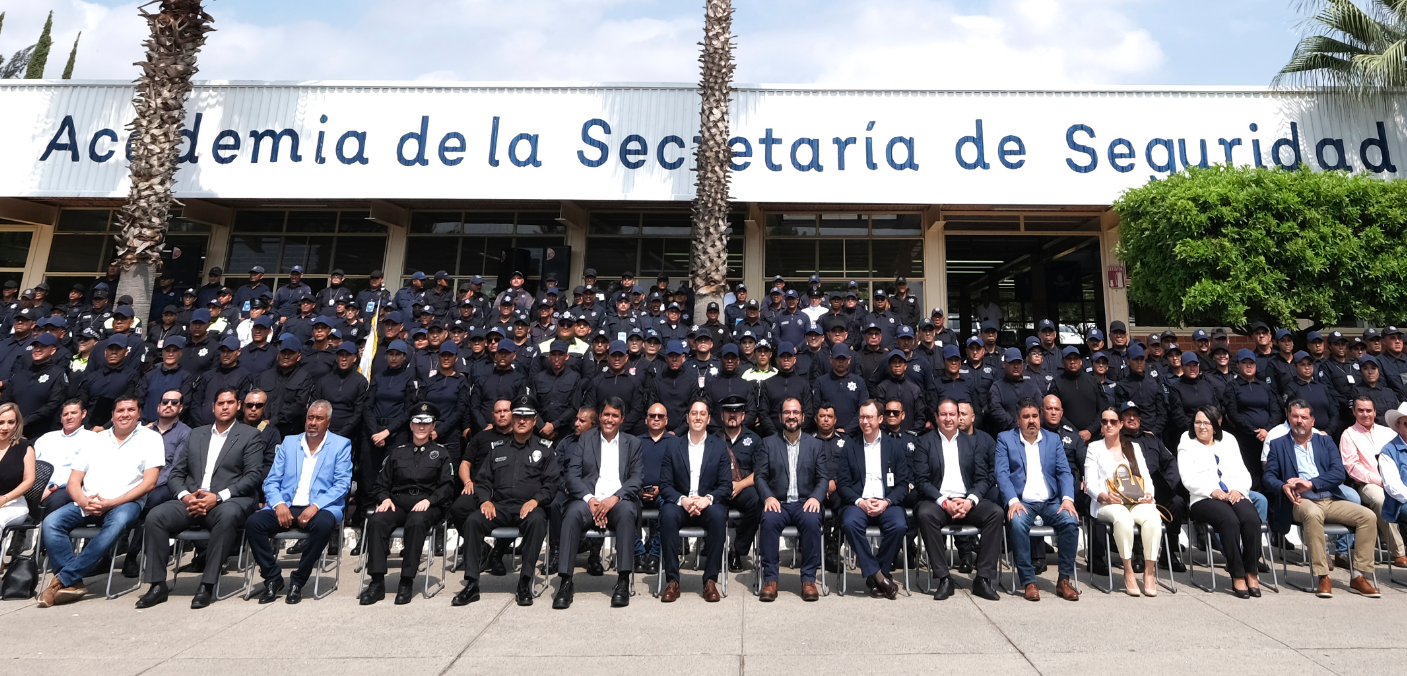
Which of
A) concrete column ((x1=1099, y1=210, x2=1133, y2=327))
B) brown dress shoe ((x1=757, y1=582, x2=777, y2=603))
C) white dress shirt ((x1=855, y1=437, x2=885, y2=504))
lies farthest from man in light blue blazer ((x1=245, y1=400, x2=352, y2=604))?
concrete column ((x1=1099, y1=210, x2=1133, y2=327))

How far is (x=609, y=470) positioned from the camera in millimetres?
6160

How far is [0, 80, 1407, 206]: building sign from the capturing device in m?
12.6

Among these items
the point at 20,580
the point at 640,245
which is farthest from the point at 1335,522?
the point at 640,245

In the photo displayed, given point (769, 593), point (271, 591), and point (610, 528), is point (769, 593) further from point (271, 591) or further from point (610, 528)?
point (271, 591)

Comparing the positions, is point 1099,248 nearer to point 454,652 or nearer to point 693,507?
point 693,507

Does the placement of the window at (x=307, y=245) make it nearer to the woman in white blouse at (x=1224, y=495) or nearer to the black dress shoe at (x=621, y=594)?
the black dress shoe at (x=621, y=594)

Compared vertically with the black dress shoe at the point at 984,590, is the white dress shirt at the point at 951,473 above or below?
above

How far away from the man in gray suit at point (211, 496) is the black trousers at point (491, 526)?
1.62 m

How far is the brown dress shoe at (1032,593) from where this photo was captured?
17.7 ft

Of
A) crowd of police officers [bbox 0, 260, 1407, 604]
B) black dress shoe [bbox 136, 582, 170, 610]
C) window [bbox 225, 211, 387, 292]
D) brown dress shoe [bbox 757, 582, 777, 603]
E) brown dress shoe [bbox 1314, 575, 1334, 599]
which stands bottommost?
black dress shoe [bbox 136, 582, 170, 610]

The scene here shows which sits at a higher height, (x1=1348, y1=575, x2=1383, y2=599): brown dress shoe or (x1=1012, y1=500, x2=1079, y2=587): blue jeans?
(x1=1012, y1=500, x2=1079, y2=587): blue jeans

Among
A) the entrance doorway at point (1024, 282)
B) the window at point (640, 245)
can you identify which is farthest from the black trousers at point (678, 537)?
the entrance doorway at point (1024, 282)

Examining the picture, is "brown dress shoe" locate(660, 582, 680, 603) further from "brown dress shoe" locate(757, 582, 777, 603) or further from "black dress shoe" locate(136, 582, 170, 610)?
"black dress shoe" locate(136, 582, 170, 610)

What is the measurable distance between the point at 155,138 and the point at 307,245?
4.25 m
